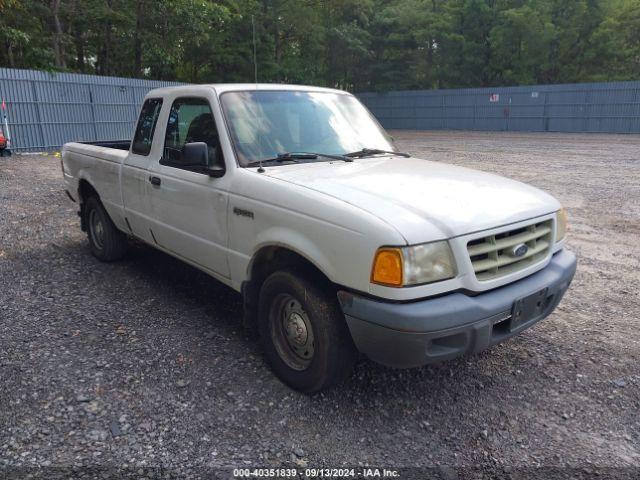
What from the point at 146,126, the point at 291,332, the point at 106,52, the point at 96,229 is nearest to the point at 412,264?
the point at 291,332

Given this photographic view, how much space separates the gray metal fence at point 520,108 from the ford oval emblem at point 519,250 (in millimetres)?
27687

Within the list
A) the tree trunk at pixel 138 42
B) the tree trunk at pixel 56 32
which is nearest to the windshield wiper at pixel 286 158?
the tree trunk at pixel 56 32

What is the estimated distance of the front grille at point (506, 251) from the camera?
2.92 meters

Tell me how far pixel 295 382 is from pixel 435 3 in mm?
44939

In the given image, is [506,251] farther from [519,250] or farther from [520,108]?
[520,108]

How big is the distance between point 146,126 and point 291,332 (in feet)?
8.59

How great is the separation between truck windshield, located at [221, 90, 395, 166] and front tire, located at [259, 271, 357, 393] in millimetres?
998

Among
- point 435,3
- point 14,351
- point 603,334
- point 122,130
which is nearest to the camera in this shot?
point 14,351

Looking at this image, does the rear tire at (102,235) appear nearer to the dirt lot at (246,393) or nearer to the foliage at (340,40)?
the dirt lot at (246,393)

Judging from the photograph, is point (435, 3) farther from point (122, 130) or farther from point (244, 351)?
point (244, 351)

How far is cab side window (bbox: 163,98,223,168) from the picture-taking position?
391 cm

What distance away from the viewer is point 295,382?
3340mm

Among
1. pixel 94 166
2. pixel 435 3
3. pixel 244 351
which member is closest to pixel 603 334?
pixel 244 351

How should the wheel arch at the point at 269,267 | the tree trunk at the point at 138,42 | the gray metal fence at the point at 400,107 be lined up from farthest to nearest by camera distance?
the tree trunk at the point at 138,42, the gray metal fence at the point at 400,107, the wheel arch at the point at 269,267
